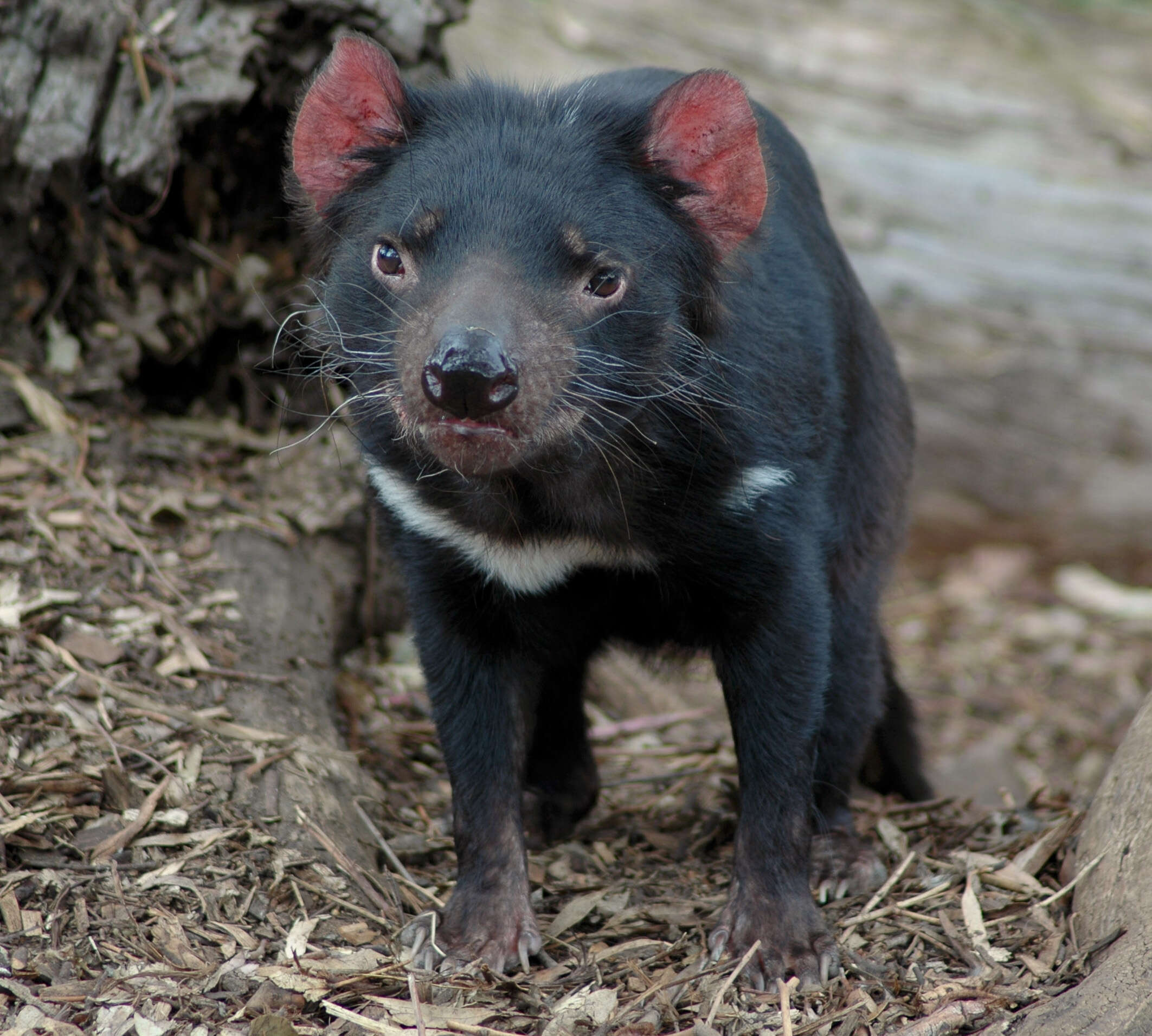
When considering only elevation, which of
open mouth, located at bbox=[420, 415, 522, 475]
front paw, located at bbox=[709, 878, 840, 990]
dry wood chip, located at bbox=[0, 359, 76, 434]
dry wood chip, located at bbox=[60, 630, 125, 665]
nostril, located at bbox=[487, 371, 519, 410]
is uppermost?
nostril, located at bbox=[487, 371, 519, 410]

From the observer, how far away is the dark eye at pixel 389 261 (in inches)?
96.2

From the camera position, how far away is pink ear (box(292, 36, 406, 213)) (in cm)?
253

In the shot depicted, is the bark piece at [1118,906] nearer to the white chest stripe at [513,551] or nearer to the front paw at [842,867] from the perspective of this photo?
the front paw at [842,867]

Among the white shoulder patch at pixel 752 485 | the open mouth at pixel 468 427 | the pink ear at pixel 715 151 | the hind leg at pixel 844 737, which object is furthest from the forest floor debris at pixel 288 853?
the pink ear at pixel 715 151

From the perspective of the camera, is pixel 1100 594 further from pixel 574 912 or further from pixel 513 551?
pixel 513 551

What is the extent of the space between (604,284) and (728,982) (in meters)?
1.36

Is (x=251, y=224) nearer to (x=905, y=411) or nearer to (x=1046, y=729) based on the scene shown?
(x=905, y=411)

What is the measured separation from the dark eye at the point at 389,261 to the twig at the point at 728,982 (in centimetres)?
148

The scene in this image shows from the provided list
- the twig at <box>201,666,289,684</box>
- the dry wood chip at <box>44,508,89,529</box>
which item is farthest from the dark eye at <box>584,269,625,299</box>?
the dry wood chip at <box>44,508,89,529</box>

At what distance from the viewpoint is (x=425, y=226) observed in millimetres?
2389

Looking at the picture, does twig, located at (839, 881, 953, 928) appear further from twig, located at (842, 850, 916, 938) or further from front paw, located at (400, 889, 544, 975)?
front paw, located at (400, 889, 544, 975)

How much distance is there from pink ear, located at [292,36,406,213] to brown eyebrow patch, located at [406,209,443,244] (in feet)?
0.91

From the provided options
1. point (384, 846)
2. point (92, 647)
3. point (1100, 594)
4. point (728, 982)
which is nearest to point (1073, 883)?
point (728, 982)

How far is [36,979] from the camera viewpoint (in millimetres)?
2352
